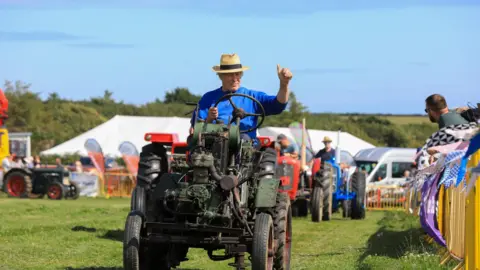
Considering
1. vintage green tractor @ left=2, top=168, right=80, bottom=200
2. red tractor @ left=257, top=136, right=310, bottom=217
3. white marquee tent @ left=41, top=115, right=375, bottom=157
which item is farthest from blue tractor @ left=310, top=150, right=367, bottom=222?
white marquee tent @ left=41, top=115, right=375, bottom=157

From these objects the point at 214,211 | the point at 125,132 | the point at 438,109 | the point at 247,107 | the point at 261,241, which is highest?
the point at 125,132

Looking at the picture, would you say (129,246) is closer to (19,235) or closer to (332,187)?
(19,235)

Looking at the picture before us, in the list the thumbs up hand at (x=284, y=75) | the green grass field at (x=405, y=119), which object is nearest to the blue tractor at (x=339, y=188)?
the thumbs up hand at (x=284, y=75)

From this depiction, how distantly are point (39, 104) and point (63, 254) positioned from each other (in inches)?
2158

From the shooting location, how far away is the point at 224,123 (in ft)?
29.1

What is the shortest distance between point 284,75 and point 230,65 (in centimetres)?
79

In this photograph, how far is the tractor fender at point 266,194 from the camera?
836 centimetres

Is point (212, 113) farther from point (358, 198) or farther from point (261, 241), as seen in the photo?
point (358, 198)

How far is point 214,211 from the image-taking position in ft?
26.0

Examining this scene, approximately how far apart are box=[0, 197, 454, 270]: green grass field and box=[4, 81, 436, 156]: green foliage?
3884cm

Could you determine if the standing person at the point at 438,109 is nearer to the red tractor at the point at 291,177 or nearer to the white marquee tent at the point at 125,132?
the red tractor at the point at 291,177

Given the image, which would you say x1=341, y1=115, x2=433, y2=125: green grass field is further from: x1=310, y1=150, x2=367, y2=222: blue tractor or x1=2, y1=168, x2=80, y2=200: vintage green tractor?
x1=310, y1=150, x2=367, y2=222: blue tractor

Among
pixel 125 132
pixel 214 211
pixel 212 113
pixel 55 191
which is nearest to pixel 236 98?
pixel 212 113

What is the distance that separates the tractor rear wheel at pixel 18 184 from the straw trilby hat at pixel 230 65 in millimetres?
20652
